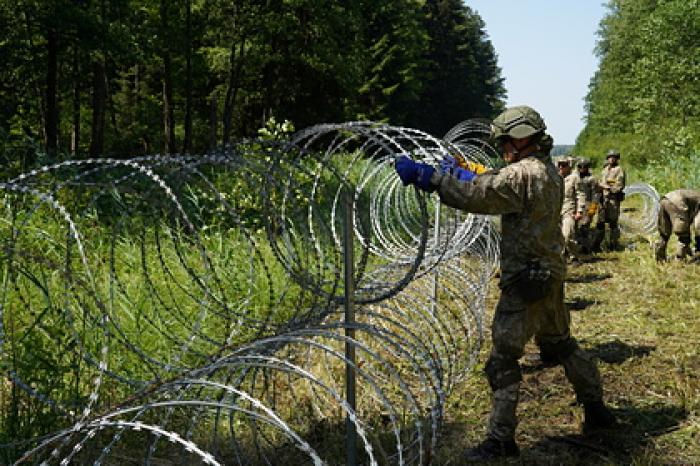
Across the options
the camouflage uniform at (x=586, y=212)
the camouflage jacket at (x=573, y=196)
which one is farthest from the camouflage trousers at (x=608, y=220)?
the camouflage jacket at (x=573, y=196)

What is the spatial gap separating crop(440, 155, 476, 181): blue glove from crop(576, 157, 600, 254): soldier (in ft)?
24.3

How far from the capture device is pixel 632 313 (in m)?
7.40

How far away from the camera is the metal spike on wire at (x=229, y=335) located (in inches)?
116

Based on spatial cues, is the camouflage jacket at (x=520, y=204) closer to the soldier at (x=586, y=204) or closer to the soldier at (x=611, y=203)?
the soldier at (x=586, y=204)

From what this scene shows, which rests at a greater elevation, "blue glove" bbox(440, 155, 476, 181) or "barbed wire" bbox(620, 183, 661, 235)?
"blue glove" bbox(440, 155, 476, 181)

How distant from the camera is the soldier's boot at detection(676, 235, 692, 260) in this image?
985 cm

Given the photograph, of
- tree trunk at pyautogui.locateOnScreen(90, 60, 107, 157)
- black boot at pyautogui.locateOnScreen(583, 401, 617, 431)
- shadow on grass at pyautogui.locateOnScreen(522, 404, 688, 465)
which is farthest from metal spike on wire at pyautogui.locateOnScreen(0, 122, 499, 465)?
tree trunk at pyautogui.locateOnScreen(90, 60, 107, 157)

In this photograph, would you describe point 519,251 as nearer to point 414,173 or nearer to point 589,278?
point 414,173

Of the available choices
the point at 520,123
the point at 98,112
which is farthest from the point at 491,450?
the point at 98,112

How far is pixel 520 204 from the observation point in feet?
12.9

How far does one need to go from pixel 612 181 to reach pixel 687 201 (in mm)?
2613

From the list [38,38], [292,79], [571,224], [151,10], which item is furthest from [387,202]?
[292,79]

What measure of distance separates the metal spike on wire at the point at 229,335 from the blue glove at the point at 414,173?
3.3 inches

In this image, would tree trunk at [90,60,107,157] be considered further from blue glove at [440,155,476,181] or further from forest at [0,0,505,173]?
blue glove at [440,155,476,181]
